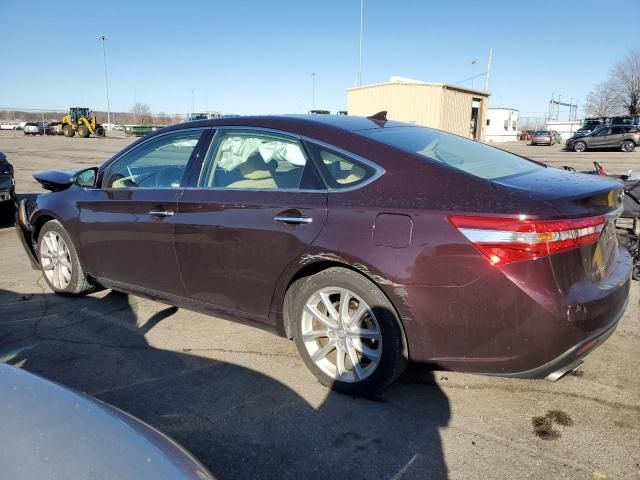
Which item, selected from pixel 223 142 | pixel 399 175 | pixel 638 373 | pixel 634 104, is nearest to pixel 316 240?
pixel 399 175

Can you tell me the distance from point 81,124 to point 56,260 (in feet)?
148

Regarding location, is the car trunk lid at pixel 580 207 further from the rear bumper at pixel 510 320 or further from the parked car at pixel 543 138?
the parked car at pixel 543 138

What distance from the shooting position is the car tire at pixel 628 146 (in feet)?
93.9

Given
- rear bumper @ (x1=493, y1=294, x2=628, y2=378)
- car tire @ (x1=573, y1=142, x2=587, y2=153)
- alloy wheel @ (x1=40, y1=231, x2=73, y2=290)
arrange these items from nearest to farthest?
rear bumper @ (x1=493, y1=294, x2=628, y2=378)
alloy wheel @ (x1=40, y1=231, x2=73, y2=290)
car tire @ (x1=573, y1=142, x2=587, y2=153)

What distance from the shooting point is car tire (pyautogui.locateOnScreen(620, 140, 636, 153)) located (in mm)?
28627

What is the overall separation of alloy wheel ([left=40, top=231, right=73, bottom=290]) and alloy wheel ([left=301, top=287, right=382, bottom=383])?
253 centimetres

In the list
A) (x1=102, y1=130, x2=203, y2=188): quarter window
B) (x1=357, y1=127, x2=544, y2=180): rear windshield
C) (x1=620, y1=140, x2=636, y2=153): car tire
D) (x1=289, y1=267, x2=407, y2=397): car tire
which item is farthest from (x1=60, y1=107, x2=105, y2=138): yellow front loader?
(x1=289, y1=267, x2=407, y2=397): car tire

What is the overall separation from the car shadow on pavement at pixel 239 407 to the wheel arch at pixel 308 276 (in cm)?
33

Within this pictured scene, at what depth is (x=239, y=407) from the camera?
9.32 ft

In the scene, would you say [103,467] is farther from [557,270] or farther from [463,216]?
[557,270]

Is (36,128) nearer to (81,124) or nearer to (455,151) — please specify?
(81,124)

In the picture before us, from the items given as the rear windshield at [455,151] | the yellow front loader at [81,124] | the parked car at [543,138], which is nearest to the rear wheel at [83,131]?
the yellow front loader at [81,124]

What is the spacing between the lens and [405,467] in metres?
2.33

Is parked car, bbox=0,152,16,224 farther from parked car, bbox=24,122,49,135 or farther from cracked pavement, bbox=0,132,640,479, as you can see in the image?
parked car, bbox=24,122,49,135
